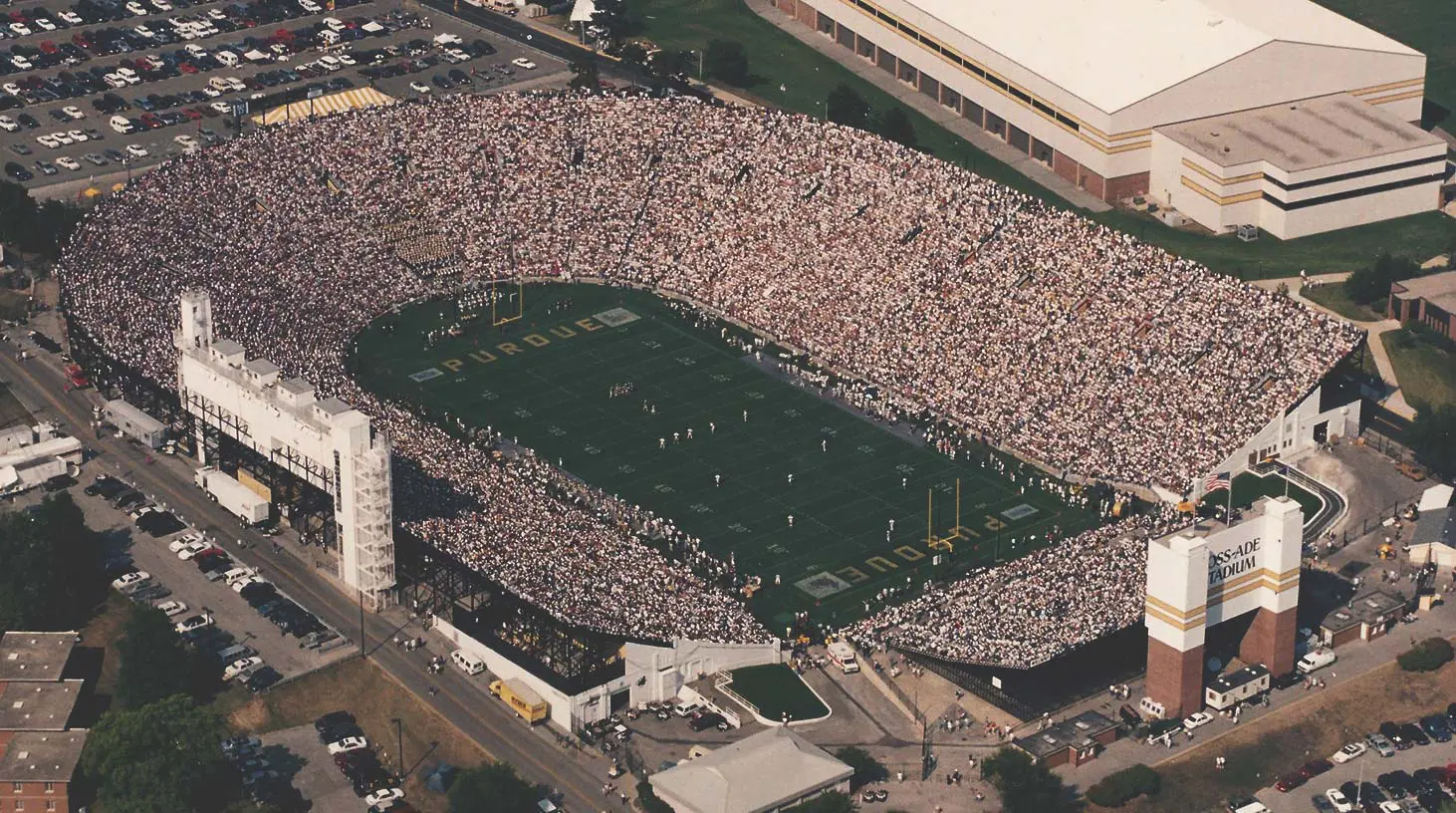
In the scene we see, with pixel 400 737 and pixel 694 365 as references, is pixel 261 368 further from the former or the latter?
pixel 694 365

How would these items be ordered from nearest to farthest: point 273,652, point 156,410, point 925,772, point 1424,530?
point 925,772
point 273,652
point 1424,530
point 156,410

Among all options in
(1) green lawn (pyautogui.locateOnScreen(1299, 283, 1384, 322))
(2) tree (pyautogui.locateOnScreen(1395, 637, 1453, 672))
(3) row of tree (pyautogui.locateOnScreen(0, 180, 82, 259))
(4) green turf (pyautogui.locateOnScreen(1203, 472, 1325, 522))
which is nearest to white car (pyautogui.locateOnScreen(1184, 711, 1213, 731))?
(2) tree (pyautogui.locateOnScreen(1395, 637, 1453, 672))

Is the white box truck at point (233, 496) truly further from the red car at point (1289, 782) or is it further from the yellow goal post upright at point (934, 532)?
the red car at point (1289, 782)

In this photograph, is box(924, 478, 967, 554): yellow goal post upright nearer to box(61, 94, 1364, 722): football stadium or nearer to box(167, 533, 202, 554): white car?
box(61, 94, 1364, 722): football stadium

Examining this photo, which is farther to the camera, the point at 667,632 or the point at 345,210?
the point at 345,210

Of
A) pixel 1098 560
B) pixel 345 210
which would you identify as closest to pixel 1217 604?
pixel 1098 560

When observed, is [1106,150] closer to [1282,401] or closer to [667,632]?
[1282,401]
